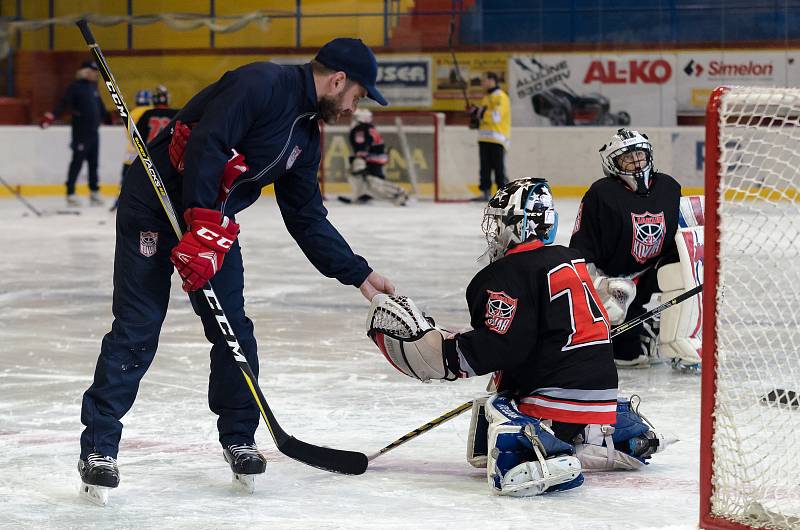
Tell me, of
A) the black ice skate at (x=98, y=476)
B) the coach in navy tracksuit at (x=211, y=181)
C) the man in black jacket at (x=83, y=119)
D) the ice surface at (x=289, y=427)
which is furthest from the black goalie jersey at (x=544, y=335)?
the man in black jacket at (x=83, y=119)

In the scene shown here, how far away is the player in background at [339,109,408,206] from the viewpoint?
528 inches

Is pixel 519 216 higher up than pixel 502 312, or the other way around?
pixel 519 216

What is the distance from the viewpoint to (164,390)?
4805 mm

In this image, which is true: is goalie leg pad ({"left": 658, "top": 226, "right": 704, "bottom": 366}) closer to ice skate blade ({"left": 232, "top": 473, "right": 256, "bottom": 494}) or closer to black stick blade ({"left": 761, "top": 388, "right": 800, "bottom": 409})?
black stick blade ({"left": 761, "top": 388, "right": 800, "bottom": 409})

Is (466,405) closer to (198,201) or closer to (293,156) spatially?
(293,156)

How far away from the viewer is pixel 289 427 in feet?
13.9

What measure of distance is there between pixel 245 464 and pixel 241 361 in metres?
0.26

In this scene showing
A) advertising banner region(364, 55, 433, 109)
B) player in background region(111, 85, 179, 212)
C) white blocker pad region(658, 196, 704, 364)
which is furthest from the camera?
advertising banner region(364, 55, 433, 109)

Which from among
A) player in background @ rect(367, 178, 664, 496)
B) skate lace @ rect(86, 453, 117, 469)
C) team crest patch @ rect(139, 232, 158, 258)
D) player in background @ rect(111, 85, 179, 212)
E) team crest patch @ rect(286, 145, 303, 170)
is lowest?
skate lace @ rect(86, 453, 117, 469)

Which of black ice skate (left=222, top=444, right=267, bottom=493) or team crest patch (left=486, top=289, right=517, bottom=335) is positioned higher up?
team crest patch (left=486, top=289, right=517, bottom=335)

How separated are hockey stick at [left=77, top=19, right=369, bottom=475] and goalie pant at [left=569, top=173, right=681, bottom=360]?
6.67 ft

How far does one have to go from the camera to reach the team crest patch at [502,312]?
328cm

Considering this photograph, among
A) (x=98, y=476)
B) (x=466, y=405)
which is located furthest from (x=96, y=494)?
(x=466, y=405)

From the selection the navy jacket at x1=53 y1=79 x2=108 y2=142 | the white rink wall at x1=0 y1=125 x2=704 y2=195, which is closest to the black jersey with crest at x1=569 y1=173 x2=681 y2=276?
the white rink wall at x1=0 y1=125 x2=704 y2=195
